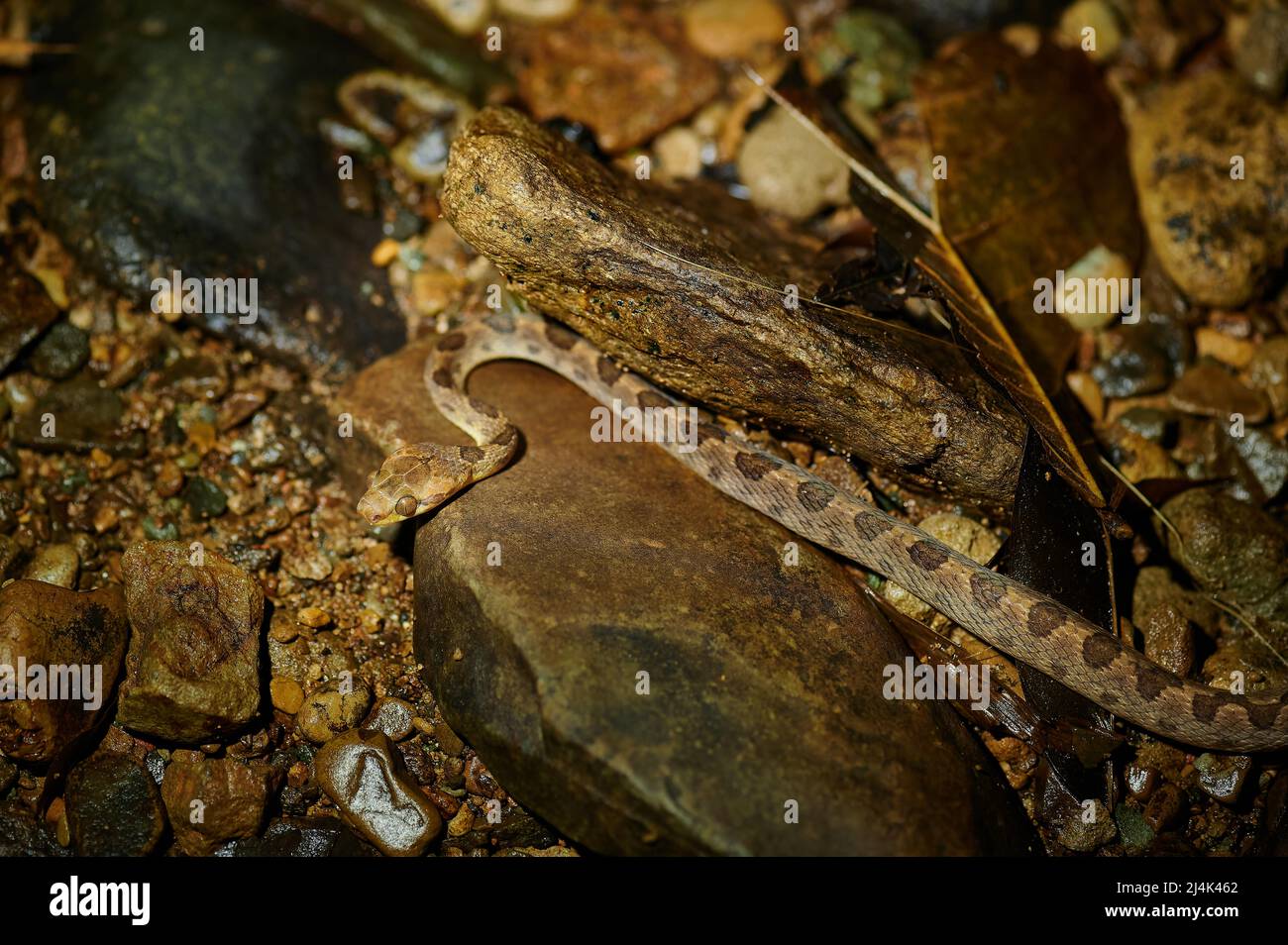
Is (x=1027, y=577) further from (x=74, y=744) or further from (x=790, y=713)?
(x=74, y=744)

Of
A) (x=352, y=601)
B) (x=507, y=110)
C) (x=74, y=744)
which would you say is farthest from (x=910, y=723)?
(x=74, y=744)

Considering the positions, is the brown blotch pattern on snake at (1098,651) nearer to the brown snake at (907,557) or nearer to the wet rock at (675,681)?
the brown snake at (907,557)

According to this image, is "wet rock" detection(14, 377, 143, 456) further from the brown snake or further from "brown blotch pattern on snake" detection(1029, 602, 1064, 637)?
"brown blotch pattern on snake" detection(1029, 602, 1064, 637)

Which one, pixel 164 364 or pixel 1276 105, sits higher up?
pixel 1276 105

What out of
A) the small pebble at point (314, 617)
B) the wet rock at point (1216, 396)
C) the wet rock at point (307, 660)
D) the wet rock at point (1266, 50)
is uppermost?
the wet rock at point (1266, 50)

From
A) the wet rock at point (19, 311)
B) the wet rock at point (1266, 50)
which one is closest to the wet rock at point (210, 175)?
the wet rock at point (19, 311)

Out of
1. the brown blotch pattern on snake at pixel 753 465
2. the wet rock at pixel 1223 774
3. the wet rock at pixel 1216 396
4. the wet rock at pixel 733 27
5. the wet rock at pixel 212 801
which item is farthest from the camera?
the wet rock at pixel 733 27
